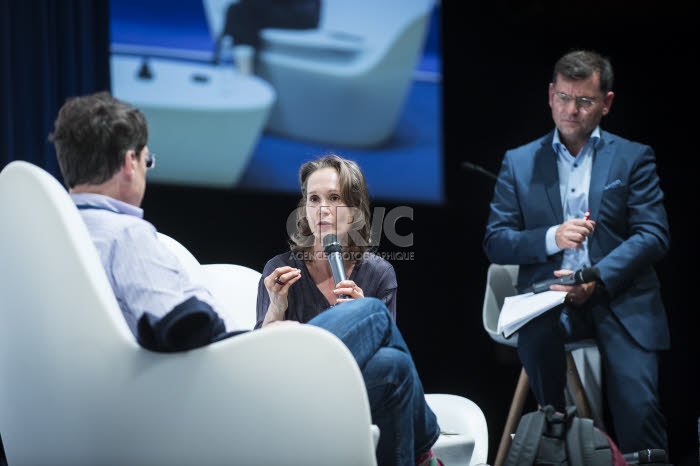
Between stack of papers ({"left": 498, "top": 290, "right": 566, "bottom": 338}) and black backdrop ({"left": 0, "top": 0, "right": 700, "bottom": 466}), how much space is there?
1.38 m

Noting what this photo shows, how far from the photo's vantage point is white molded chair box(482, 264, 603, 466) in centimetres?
315

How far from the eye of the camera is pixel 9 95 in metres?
3.45

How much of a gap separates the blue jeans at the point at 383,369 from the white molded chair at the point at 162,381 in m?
0.26

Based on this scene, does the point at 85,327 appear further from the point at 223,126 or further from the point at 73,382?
the point at 223,126

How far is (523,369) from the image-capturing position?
328 cm

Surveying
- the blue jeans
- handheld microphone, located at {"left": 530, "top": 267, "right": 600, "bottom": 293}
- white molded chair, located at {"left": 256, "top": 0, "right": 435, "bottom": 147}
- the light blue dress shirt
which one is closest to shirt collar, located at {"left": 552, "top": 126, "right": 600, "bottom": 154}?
the light blue dress shirt

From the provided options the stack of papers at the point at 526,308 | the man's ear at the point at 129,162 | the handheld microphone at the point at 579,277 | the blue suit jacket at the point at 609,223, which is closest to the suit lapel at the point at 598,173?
the blue suit jacket at the point at 609,223

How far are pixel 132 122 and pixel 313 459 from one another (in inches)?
32.1

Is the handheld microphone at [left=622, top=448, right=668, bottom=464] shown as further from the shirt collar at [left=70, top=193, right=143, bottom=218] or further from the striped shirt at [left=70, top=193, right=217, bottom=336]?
the shirt collar at [left=70, top=193, right=143, bottom=218]

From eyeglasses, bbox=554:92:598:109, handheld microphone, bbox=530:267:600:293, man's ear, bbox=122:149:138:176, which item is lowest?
handheld microphone, bbox=530:267:600:293

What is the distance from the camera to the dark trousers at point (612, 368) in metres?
2.88

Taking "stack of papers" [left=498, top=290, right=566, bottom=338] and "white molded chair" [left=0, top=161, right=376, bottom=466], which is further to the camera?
"stack of papers" [left=498, top=290, right=566, bottom=338]

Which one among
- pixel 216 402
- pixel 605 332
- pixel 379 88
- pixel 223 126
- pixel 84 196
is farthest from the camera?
pixel 379 88

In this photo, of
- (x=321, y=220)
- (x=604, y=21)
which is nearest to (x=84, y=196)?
(x=321, y=220)
